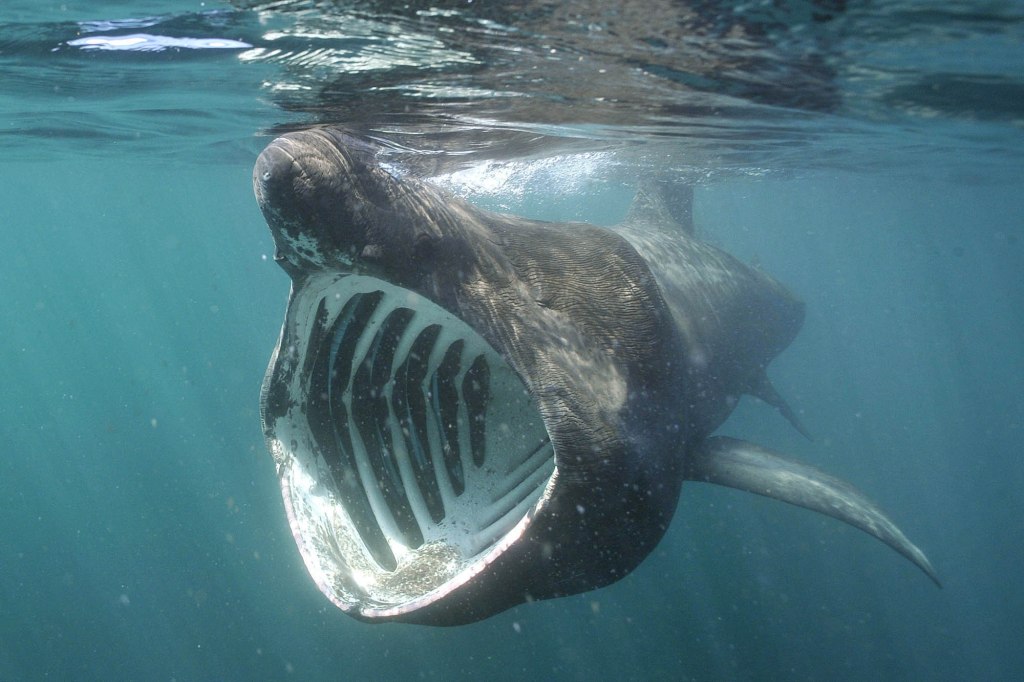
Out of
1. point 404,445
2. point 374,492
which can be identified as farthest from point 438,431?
point 374,492

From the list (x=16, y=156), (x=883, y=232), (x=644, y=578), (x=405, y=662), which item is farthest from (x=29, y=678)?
(x=883, y=232)

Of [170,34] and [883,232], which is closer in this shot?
[170,34]

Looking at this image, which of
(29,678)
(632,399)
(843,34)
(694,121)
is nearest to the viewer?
(632,399)

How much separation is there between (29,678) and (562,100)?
23.0m

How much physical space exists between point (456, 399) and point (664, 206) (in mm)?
6212

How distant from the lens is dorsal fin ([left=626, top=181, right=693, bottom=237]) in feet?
30.5

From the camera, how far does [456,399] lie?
13.4 feet

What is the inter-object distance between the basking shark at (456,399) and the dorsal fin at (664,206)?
211 inches

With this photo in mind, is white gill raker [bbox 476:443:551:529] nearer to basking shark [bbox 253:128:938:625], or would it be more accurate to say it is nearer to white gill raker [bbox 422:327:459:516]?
Answer: basking shark [bbox 253:128:938:625]

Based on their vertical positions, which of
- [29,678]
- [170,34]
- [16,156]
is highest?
[170,34]

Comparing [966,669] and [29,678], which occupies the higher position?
[29,678]

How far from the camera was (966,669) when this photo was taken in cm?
2303

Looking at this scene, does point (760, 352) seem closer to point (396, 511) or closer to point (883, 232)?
point (396, 511)

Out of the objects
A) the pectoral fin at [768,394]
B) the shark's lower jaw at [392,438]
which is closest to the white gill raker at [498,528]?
the shark's lower jaw at [392,438]
